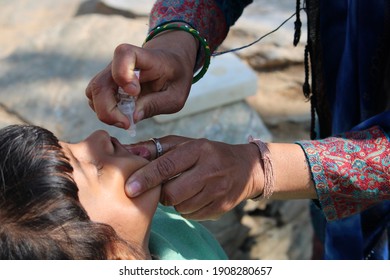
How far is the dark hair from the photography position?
1103mm

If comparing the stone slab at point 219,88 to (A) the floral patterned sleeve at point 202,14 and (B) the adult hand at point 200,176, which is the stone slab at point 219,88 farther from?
(B) the adult hand at point 200,176

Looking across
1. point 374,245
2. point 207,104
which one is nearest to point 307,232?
point 207,104

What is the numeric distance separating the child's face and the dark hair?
0.11ft

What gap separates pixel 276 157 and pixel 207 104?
1.20 m

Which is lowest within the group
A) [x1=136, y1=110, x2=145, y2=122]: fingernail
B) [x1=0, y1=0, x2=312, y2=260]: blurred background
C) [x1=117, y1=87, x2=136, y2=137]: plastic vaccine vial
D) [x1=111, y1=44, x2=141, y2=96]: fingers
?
[x1=0, y1=0, x2=312, y2=260]: blurred background

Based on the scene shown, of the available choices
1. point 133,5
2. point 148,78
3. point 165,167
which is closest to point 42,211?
point 165,167

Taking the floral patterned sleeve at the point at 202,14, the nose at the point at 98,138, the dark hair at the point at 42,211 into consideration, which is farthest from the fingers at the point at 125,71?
the floral patterned sleeve at the point at 202,14

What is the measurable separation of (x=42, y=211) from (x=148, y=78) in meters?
0.43

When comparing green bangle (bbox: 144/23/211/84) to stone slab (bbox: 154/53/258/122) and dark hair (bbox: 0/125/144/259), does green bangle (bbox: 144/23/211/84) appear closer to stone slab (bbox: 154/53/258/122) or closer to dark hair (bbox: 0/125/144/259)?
dark hair (bbox: 0/125/144/259)

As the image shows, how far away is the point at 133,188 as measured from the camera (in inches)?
48.3

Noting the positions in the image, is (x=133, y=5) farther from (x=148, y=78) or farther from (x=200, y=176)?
(x=200, y=176)

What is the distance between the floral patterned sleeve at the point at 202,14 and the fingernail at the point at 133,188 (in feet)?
1.73

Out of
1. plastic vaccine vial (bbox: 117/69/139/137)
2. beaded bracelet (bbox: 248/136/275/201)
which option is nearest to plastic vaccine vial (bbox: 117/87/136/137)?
plastic vaccine vial (bbox: 117/69/139/137)
